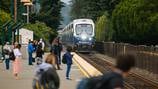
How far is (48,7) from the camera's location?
10800 centimetres

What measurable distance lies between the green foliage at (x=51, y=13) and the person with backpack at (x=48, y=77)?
300ft

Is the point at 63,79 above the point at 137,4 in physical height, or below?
below

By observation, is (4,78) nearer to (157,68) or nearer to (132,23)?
(157,68)

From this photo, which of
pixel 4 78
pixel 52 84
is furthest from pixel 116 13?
pixel 52 84

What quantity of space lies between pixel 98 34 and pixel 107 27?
1100cm

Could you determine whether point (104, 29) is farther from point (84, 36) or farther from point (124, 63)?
point (124, 63)

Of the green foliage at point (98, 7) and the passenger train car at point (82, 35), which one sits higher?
the green foliage at point (98, 7)

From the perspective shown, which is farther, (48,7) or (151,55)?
(48,7)

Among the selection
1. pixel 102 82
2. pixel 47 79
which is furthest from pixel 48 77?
pixel 102 82

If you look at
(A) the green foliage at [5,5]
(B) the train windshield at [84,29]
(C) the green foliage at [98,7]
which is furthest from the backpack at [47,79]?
(A) the green foliage at [5,5]

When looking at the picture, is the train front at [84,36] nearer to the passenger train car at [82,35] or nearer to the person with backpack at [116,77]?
the passenger train car at [82,35]

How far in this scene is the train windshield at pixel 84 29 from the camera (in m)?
65.6

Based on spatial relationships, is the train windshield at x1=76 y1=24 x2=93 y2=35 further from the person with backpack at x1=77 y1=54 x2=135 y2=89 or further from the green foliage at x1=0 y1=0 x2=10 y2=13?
the person with backpack at x1=77 y1=54 x2=135 y2=89

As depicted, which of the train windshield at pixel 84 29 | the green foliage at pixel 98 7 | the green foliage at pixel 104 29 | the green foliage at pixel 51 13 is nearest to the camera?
the train windshield at pixel 84 29
